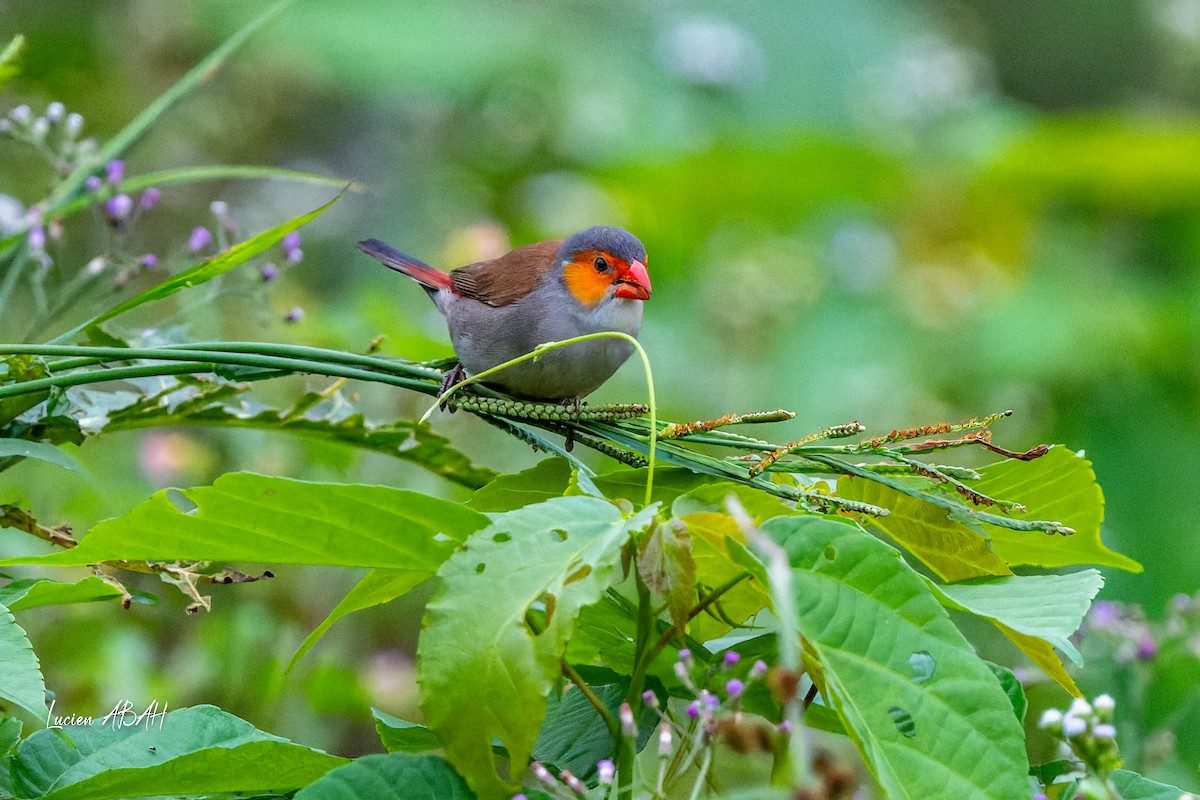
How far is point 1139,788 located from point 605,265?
5.29 ft

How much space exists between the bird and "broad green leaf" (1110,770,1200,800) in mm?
1233

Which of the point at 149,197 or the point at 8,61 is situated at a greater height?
the point at 8,61

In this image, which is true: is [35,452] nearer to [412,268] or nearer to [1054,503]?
[1054,503]

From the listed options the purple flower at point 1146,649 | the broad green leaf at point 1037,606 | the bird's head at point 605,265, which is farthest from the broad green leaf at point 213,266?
the purple flower at point 1146,649

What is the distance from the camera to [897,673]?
112cm

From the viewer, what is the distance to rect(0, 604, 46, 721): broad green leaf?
105 cm

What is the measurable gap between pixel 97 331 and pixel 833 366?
4610 millimetres

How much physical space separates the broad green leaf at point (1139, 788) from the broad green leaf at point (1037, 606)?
0.33 feet

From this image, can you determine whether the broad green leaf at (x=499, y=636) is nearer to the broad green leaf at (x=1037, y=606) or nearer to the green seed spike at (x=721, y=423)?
the green seed spike at (x=721, y=423)

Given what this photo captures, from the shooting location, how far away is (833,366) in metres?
5.79

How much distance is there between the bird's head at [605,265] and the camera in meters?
2.60

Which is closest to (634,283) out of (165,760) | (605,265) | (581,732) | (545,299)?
(605,265)

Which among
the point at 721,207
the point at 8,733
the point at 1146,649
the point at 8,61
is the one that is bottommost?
the point at 721,207

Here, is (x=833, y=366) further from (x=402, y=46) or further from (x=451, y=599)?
(x=451, y=599)
